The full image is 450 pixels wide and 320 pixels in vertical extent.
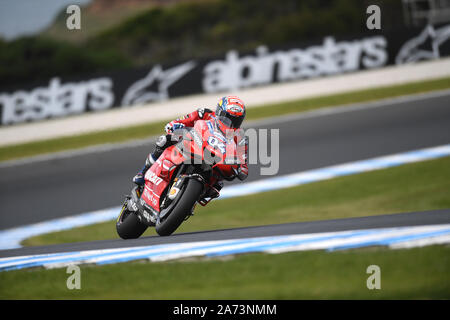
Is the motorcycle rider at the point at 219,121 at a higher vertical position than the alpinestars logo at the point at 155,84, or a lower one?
lower

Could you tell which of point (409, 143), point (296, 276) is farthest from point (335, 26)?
point (296, 276)

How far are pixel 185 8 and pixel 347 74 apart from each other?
23284 mm

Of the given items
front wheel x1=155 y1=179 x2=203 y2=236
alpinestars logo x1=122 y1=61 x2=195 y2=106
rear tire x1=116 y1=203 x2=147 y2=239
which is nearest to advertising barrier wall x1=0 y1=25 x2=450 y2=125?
alpinestars logo x1=122 y1=61 x2=195 y2=106

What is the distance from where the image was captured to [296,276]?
4422 millimetres

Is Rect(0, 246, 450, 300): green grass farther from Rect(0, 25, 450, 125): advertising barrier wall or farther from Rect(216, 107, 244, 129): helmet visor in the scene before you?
Rect(0, 25, 450, 125): advertising barrier wall

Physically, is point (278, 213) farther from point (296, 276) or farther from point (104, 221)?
point (296, 276)

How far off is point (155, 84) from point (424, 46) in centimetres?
832

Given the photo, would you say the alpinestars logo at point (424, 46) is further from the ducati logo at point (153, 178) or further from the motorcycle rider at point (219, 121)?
the ducati logo at point (153, 178)

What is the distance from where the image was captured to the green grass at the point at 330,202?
815 cm

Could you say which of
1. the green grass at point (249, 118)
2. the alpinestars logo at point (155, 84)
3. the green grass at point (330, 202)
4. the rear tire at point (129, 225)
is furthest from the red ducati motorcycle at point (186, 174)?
the alpinestars logo at point (155, 84)

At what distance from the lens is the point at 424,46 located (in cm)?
1853

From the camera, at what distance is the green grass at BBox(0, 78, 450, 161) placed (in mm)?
14542

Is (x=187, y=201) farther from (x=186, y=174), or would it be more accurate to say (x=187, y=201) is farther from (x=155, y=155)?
(x=155, y=155)

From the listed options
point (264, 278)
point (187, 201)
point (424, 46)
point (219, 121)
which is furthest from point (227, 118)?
point (424, 46)
